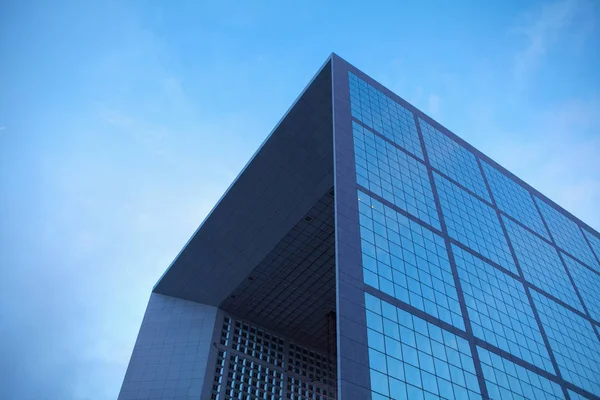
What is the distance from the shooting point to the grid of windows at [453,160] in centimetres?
4088

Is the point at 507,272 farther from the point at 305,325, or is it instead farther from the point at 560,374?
the point at 305,325

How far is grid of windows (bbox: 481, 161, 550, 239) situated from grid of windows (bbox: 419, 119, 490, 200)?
5.59ft

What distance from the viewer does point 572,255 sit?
1902 inches

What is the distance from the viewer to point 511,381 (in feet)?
97.2

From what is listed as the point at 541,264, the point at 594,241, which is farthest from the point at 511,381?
the point at 594,241

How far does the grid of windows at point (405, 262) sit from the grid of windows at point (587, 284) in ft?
62.0

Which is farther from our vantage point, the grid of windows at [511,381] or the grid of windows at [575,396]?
the grid of windows at [575,396]

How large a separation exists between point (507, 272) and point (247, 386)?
71.7 ft

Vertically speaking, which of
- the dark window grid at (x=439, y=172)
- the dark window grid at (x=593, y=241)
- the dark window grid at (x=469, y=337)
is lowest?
Answer: the dark window grid at (x=469, y=337)

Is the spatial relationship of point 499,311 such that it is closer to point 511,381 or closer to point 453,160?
point 511,381

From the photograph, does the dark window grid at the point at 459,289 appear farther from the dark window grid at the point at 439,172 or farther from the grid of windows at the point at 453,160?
the grid of windows at the point at 453,160

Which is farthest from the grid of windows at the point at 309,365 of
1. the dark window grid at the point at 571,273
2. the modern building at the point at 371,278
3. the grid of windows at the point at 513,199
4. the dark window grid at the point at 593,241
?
the dark window grid at the point at 593,241

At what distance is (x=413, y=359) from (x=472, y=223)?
631 inches

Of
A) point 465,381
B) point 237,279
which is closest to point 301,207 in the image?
point 237,279
